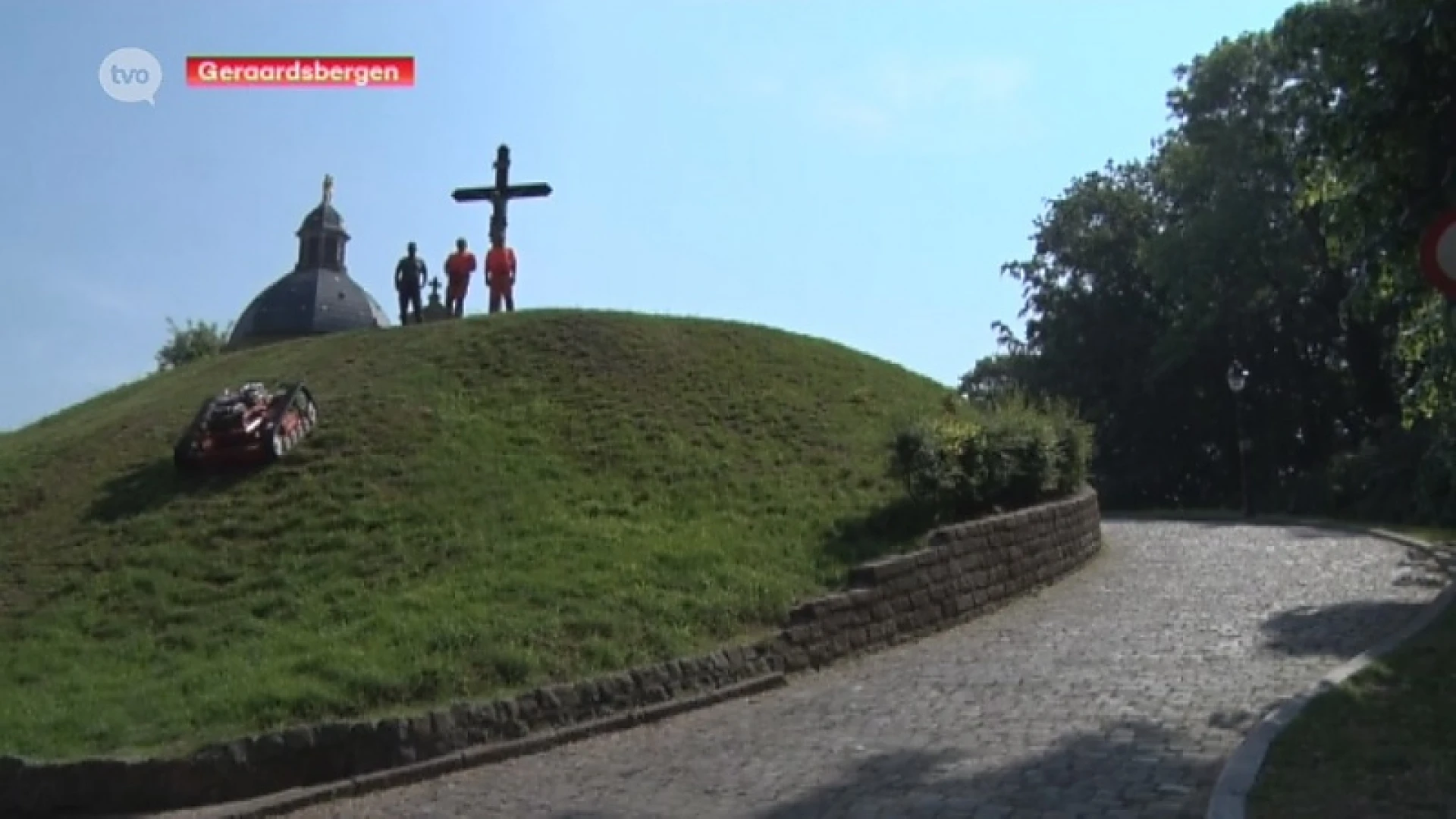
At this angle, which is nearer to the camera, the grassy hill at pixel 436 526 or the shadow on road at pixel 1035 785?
the shadow on road at pixel 1035 785

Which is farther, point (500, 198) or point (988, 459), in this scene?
point (500, 198)

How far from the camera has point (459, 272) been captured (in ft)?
82.0

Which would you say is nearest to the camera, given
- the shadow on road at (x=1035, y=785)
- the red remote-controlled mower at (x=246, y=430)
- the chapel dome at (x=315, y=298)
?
the shadow on road at (x=1035, y=785)

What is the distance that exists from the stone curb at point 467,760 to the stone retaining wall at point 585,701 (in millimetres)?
98

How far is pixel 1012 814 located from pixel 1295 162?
575 centimetres

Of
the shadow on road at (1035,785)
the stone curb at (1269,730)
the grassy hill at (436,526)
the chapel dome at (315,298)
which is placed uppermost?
the chapel dome at (315,298)

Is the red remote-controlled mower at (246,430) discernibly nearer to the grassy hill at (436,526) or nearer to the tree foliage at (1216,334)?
the grassy hill at (436,526)

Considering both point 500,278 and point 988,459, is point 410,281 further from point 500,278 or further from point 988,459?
point 988,459

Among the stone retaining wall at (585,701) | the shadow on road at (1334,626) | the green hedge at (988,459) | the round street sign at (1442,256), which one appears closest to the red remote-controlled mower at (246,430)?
the green hedge at (988,459)

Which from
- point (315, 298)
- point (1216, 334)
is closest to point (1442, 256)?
point (1216, 334)

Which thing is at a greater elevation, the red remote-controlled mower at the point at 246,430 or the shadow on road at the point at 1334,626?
the red remote-controlled mower at the point at 246,430

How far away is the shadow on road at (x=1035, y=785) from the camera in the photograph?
7000 mm

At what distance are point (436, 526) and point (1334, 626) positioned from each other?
8.08 metres

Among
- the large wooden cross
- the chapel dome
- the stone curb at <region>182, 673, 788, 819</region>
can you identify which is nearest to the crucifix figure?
the large wooden cross
